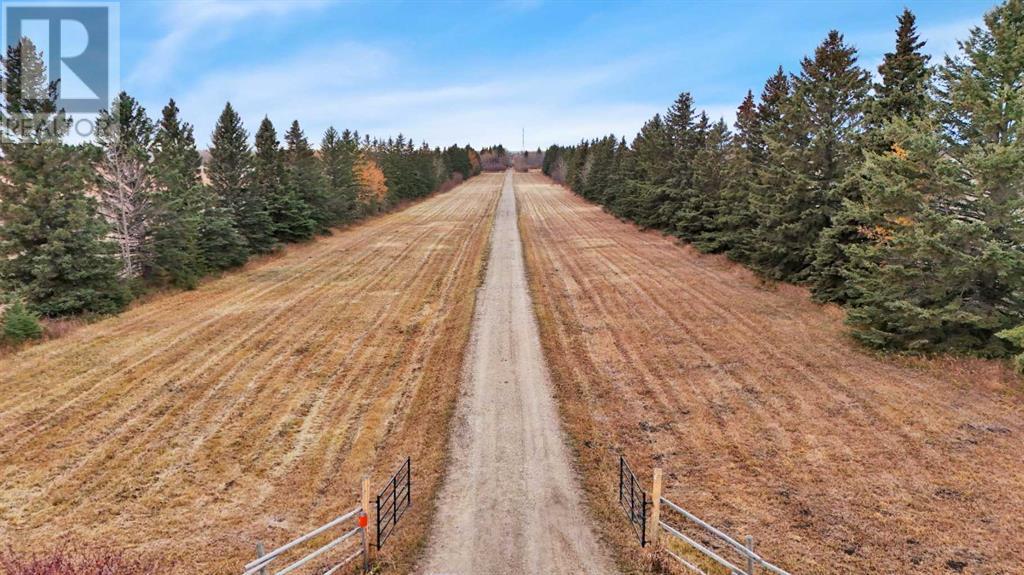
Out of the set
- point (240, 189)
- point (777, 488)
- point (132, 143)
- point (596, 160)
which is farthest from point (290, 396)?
point (596, 160)

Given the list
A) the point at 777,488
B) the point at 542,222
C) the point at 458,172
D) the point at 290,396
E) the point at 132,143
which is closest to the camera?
the point at 777,488

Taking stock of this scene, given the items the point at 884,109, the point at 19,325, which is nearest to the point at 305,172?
the point at 19,325

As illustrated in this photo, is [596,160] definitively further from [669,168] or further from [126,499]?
[126,499]

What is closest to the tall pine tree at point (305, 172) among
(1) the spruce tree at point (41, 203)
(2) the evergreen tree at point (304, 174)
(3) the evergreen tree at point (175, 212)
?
(2) the evergreen tree at point (304, 174)

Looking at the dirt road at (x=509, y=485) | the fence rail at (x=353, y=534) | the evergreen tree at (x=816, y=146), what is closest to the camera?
the fence rail at (x=353, y=534)

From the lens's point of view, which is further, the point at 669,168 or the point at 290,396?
the point at 669,168

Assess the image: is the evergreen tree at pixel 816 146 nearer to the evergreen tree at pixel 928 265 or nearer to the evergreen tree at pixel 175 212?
the evergreen tree at pixel 928 265

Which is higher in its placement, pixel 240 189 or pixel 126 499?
pixel 240 189
